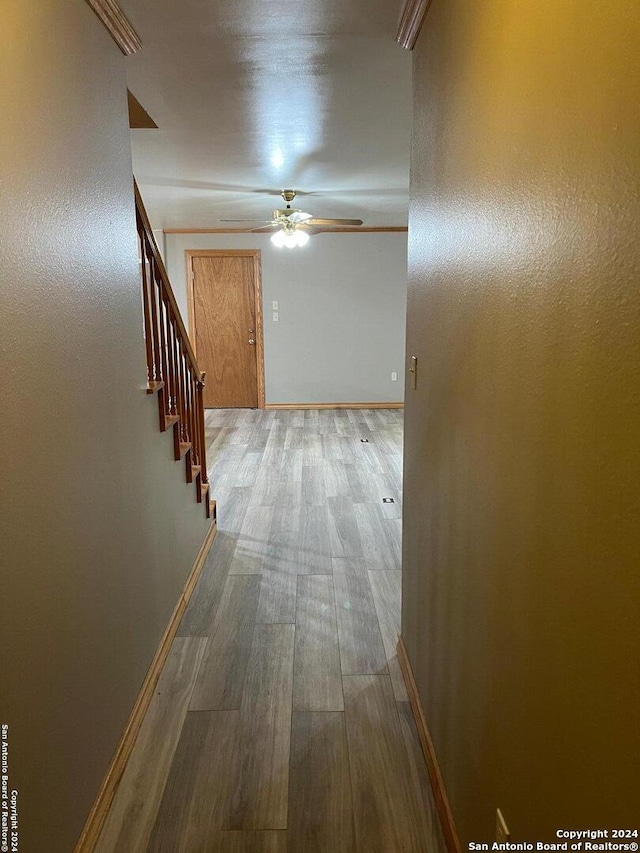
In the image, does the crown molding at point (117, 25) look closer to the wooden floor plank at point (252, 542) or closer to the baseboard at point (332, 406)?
the wooden floor plank at point (252, 542)

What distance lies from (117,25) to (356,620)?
2.59 m

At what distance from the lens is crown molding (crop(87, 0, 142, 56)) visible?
1.87 metres

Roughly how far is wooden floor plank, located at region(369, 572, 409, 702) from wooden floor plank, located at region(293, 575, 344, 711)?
0.22 meters

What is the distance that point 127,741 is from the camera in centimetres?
198

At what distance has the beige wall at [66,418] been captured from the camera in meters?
1.30

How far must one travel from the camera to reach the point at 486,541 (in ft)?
4.32

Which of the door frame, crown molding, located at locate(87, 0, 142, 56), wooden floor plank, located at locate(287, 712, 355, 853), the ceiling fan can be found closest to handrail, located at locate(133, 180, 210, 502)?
crown molding, located at locate(87, 0, 142, 56)

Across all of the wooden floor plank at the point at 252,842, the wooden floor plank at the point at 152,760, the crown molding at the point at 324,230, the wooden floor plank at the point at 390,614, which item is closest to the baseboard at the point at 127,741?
the wooden floor plank at the point at 152,760

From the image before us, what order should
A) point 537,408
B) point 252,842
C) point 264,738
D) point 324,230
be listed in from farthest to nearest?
point 324,230, point 264,738, point 252,842, point 537,408

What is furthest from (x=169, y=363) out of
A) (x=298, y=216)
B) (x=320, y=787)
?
(x=298, y=216)

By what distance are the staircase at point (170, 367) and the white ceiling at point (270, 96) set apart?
0.64 m

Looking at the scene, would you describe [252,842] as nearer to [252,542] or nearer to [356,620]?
[356,620]

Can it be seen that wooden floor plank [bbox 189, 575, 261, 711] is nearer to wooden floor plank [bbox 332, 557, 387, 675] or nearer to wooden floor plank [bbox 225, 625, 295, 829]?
wooden floor plank [bbox 225, 625, 295, 829]

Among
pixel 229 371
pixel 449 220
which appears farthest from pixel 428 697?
pixel 229 371
